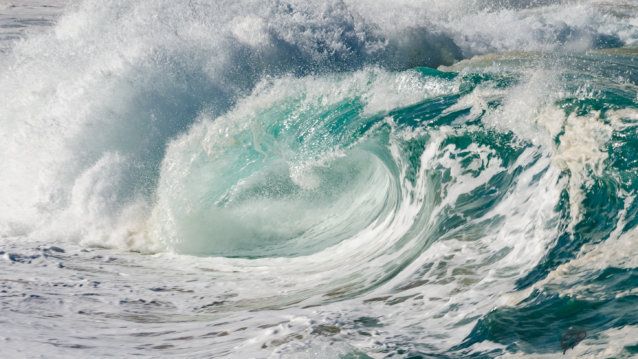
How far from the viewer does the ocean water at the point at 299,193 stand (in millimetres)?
4867

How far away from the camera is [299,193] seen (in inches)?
332

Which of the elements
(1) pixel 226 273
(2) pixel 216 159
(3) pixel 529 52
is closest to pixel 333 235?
(1) pixel 226 273

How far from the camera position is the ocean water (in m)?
4.87

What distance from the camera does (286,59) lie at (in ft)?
38.1

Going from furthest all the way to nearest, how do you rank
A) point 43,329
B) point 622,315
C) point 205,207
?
point 205,207
point 43,329
point 622,315

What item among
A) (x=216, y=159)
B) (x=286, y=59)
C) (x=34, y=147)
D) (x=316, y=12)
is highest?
(x=316, y=12)

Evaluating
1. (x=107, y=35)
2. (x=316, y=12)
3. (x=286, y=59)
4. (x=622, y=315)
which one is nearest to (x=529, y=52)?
(x=316, y=12)

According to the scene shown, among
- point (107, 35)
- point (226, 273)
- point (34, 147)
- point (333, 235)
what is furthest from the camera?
point (107, 35)

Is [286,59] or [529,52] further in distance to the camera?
[529,52]

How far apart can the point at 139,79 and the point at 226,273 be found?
12.8ft

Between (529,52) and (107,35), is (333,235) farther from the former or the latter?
(529,52)

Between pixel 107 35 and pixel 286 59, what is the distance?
Answer: 3233mm

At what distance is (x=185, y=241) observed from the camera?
8.36 meters

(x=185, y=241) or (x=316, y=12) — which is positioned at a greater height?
(x=316, y=12)
